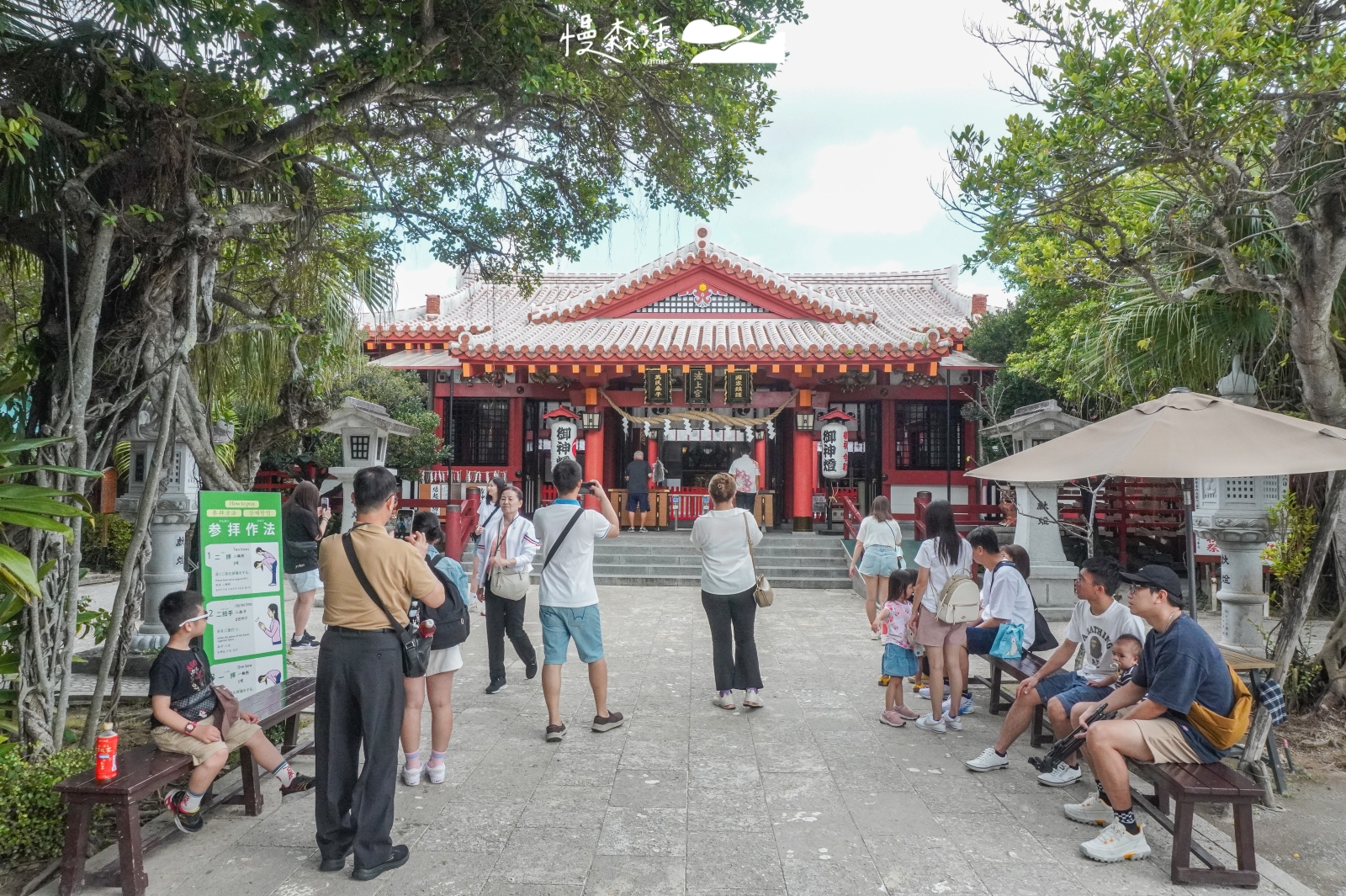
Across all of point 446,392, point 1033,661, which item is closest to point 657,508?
point 446,392

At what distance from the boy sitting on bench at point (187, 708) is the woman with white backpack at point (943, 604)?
3.88m

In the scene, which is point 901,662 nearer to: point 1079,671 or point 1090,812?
point 1079,671

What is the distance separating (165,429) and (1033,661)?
5326mm

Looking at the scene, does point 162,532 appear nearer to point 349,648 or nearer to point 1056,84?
point 349,648

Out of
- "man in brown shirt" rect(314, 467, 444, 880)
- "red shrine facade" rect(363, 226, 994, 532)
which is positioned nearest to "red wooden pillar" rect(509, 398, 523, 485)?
"red shrine facade" rect(363, 226, 994, 532)

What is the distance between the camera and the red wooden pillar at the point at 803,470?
14.7 m

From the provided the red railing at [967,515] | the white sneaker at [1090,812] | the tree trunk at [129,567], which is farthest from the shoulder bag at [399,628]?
the red railing at [967,515]

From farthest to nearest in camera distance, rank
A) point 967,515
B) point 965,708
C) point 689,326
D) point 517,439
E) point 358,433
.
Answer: point 517,439, point 689,326, point 967,515, point 358,433, point 965,708

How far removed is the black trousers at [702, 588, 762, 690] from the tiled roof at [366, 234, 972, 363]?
26.3ft

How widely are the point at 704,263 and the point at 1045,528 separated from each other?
359 inches

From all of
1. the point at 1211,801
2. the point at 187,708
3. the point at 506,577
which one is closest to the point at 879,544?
the point at 506,577

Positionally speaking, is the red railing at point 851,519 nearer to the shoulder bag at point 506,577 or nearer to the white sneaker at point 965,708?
the white sneaker at point 965,708

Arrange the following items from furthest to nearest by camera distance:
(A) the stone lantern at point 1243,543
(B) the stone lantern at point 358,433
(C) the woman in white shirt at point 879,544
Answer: (B) the stone lantern at point 358,433 → (C) the woman in white shirt at point 879,544 → (A) the stone lantern at point 1243,543

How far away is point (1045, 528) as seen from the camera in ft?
31.5
